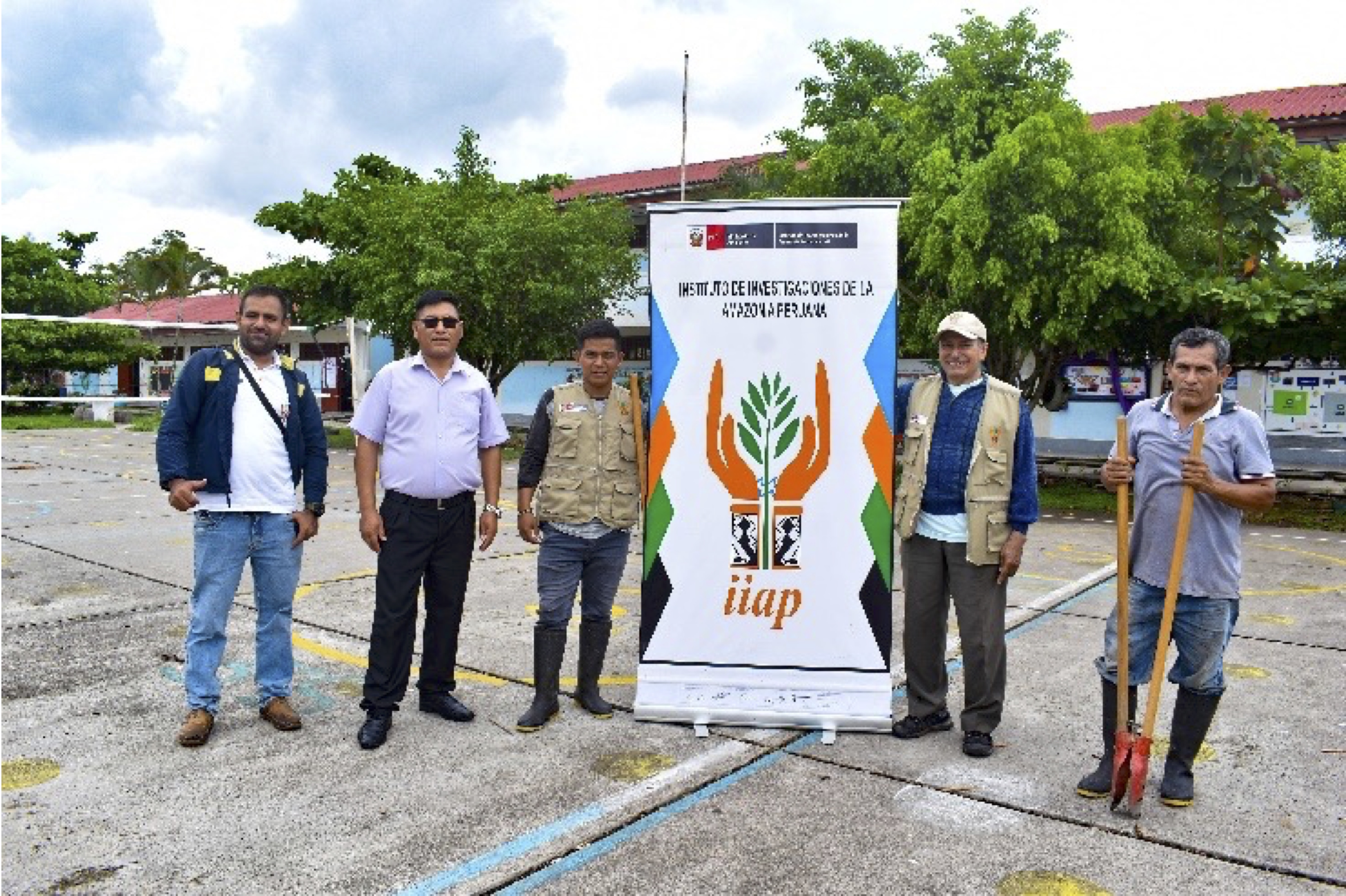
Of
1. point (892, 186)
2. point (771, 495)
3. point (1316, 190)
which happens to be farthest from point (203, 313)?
point (771, 495)

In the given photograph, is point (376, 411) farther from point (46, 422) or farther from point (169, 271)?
point (169, 271)

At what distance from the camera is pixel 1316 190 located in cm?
1438

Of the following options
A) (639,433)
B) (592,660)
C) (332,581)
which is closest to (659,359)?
(639,433)

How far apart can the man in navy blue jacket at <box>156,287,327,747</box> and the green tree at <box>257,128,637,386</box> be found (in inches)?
520

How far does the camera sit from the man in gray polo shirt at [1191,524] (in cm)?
353

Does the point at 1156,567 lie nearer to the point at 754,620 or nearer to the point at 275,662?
the point at 754,620

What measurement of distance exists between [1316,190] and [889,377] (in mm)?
13354

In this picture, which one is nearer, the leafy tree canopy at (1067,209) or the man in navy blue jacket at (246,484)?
the man in navy blue jacket at (246,484)

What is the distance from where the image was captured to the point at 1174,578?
348 cm

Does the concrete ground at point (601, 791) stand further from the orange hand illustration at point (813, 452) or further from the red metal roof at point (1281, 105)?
the red metal roof at point (1281, 105)

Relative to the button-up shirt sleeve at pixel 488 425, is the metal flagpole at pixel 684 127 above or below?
above

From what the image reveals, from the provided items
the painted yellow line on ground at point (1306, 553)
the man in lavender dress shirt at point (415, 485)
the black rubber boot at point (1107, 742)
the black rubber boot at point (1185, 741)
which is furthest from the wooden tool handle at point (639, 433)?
the painted yellow line on ground at point (1306, 553)

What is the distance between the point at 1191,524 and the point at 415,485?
9.76 ft

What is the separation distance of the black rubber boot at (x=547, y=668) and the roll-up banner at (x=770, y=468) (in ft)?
1.19
